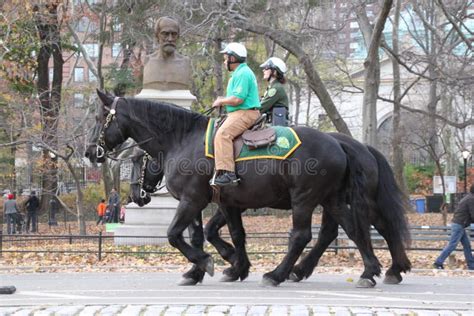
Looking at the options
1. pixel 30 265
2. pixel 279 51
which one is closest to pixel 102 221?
pixel 279 51

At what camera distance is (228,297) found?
11156mm

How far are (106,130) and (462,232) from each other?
9.19m

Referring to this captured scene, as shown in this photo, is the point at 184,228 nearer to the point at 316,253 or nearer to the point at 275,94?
the point at 316,253

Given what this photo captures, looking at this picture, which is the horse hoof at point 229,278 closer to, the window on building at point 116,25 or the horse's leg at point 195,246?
the horse's leg at point 195,246

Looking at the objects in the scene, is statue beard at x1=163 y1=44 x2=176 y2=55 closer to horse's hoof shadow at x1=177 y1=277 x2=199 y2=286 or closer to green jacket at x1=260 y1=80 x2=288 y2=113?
green jacket at x1=260 y1=80 x2=288 y2=113

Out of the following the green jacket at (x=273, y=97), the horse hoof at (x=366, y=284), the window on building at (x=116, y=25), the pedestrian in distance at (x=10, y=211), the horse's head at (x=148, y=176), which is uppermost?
the window on building at (x=116, y=25)

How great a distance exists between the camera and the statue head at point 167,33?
20.5 m

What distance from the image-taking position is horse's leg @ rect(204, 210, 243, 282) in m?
13.3

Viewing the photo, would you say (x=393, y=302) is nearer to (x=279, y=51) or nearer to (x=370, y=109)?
(x=370, y=109)

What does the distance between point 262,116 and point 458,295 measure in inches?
141

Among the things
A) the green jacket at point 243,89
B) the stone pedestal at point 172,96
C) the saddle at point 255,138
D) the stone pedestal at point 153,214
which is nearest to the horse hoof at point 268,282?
→ the saddle at point 255,138

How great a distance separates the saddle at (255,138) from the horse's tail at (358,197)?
4.06ft

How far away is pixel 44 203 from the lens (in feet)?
172

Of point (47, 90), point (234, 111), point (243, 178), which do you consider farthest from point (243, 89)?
point (47, 90)
